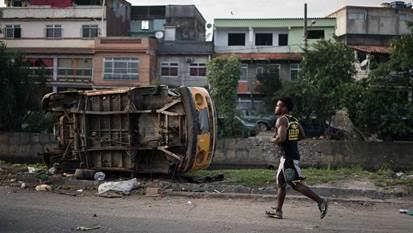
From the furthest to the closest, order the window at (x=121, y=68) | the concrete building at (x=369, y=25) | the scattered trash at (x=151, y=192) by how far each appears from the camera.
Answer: the concrete building at (x=369, y=25) < the window at (x=121, y=68) < the scattered trash at (x=151, y=192)

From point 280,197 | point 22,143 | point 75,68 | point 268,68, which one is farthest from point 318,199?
point 75,68

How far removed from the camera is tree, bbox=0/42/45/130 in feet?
103

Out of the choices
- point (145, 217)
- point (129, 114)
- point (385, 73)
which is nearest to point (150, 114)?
point (129, 114)

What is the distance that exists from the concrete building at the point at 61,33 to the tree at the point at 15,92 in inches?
632

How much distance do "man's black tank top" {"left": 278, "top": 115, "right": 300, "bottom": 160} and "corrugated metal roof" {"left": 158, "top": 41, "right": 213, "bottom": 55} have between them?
42673 mm

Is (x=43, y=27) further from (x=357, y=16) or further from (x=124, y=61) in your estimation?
(x=357, y=16)

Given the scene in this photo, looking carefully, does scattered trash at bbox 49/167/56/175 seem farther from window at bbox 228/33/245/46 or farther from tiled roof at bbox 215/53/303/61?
window at bbox 228/33/245/46

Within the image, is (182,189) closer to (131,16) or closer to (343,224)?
(343,224)

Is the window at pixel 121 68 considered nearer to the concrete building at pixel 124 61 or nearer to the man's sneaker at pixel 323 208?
the concrete building at pixel 124 61

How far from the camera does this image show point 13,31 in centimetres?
5416

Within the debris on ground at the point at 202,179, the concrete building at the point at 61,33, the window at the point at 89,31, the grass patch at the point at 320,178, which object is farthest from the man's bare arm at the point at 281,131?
the window at the point at 89,31

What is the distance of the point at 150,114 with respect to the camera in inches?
464

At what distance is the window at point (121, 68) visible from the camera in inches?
1969

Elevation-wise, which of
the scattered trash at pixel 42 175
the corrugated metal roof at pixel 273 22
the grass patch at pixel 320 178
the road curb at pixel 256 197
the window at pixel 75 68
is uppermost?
the corrugated metal roof at pixel 273 22
